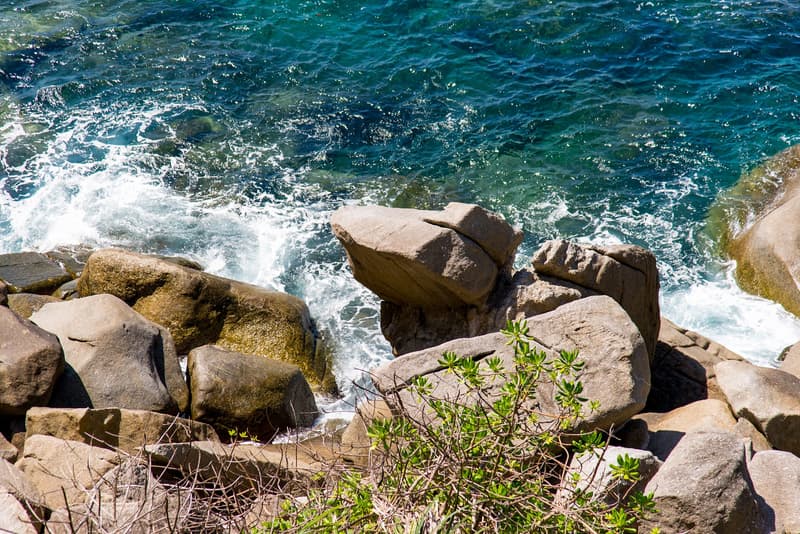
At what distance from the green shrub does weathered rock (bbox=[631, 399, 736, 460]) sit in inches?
88.3

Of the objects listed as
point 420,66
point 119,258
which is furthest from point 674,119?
point 119,258

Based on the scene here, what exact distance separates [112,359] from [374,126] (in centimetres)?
862

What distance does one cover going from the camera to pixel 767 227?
504 inches

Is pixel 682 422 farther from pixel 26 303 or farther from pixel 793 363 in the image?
pixel 26 303

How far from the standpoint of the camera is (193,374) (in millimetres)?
9273

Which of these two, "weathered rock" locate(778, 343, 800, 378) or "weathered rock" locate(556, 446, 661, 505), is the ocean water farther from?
"weathered rock" locate(556, 446, 661, 505)

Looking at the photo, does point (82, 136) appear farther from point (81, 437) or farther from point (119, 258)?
point (81, 437)

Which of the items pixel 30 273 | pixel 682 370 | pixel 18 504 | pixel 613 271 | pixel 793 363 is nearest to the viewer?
pixel 18 504

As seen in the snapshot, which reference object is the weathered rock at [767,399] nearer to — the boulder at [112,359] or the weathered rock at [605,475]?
the weathered rock at [605,475]

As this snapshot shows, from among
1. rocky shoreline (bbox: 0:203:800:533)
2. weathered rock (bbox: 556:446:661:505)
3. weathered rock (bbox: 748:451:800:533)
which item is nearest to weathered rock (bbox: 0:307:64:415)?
rocky shoreline (bbox: 0:203:800:533)

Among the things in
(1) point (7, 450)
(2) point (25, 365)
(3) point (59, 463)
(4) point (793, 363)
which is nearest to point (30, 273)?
(2) point (25, 365)

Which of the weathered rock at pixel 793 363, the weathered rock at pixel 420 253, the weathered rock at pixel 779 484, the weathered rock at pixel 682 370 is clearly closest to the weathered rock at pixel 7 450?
the weathered rock at pixel 420 253

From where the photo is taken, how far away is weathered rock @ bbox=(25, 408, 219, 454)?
7488mm

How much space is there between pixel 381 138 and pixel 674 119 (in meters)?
5.82
